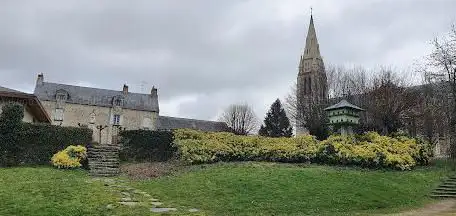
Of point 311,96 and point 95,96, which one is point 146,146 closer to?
point 311,96

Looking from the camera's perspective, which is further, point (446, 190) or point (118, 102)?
point (118, 102)

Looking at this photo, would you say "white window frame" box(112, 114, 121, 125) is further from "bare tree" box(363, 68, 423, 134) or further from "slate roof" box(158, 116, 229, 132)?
"bare tree" box(363, 68, 423, 134)

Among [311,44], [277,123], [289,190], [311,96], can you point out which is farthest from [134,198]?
[311,44]

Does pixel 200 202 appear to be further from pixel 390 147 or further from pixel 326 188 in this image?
pixel 390 147

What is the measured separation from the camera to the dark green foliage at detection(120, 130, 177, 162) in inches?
851

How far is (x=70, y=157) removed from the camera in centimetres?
1938

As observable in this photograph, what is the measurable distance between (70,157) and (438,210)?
1555cm

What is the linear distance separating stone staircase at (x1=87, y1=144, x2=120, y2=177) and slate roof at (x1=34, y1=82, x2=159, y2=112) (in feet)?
98.1

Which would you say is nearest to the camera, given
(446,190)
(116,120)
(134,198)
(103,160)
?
(134,198)

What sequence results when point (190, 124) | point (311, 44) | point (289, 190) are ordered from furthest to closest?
1. point (311, 44)
2. point (190, 124)
3. point (289, 190)

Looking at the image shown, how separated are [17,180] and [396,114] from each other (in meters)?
22.0

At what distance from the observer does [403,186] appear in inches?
626

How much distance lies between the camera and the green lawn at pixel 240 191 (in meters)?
10.6

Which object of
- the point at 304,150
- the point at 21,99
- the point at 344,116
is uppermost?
the point at 21,99
